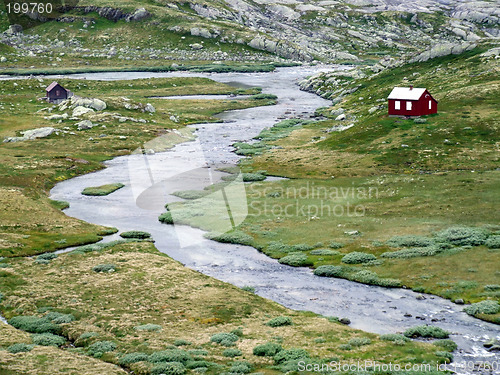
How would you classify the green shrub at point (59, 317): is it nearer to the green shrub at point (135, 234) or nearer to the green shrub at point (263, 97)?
the green shrub at point (135, 234)

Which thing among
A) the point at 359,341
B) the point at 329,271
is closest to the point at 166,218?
the point at 329,271

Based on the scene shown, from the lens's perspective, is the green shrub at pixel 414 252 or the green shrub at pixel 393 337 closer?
the green shrub at pixel 393 337

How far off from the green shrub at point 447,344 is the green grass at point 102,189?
55.9m

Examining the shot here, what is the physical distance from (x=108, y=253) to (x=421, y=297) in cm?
2986

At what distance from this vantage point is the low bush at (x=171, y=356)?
111 feet

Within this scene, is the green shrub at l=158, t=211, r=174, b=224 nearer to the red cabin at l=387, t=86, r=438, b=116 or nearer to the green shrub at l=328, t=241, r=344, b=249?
the green shrub at l=328, t=241, r=344, b=249

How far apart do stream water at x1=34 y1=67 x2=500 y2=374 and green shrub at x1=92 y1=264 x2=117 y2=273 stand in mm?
6894

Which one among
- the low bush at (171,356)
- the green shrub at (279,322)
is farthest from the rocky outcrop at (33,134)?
the low bush at (171,356)

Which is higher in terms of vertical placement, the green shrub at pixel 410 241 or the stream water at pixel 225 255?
the green shrub at pixel 410 241

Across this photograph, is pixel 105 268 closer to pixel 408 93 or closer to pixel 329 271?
pixel 329 271

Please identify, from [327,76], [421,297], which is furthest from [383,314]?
[327,76]

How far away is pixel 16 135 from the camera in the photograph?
113 m

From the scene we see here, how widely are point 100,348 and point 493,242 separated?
113ft

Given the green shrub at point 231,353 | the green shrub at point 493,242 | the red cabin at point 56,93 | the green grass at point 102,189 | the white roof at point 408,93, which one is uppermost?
the white roof at point 408,93
